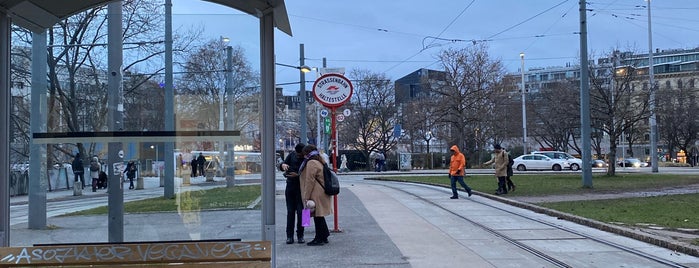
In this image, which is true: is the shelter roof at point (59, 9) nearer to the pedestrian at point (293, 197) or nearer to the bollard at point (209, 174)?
the bollard at point (209, 174)

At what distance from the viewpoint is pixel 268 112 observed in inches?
193

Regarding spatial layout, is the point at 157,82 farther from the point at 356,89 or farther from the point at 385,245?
the point at 356,89

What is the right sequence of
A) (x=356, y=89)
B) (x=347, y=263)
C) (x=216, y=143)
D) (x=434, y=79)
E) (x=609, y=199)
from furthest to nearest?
(x=356, y=89)
(x=434, y=79)
(x=609, y=199)
(x=347, y=263)
(x=216, y=143)

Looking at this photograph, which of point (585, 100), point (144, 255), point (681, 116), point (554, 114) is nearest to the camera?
point (144, 255)

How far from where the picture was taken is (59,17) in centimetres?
519

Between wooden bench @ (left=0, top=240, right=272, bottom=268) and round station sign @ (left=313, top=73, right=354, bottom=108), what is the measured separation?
18.7ft

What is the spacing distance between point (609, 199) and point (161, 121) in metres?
13.0

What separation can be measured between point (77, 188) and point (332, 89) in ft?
16.3

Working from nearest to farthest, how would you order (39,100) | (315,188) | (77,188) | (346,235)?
(39,100) → (77,188) → (315,188) → (346,235)

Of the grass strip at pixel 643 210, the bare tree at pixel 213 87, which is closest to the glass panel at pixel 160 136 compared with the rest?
Result: the bare tree at pixel 213 87

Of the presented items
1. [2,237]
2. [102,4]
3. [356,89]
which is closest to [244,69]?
[102,4]

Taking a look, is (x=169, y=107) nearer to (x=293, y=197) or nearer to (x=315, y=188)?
(x=315, y=188)

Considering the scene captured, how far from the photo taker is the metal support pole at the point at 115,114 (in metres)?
5.60

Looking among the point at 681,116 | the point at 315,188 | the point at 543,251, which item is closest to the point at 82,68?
the point at 315,188
